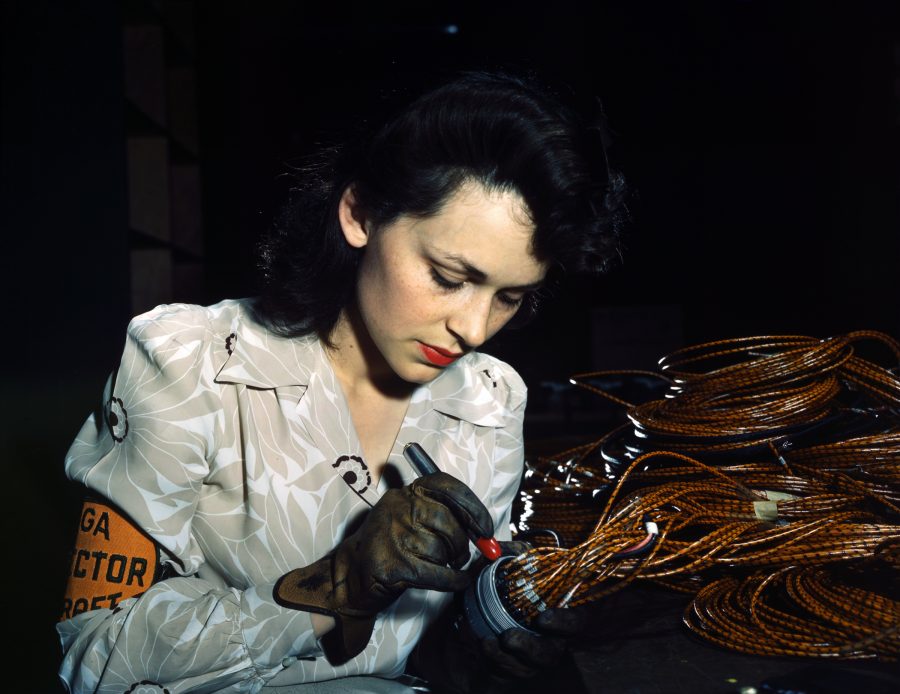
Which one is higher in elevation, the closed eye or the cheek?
the closed eye

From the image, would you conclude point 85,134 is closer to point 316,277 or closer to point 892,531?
point 316,277

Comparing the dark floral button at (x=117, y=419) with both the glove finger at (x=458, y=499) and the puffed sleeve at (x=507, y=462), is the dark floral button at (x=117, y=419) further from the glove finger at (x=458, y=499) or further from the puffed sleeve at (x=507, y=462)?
the puffed sleeve at (x=507, y=462)

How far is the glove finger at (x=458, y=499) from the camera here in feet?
3.07

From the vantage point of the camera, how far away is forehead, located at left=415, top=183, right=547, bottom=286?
105 centimetres

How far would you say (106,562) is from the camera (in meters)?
1.00

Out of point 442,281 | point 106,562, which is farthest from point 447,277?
point 106,562

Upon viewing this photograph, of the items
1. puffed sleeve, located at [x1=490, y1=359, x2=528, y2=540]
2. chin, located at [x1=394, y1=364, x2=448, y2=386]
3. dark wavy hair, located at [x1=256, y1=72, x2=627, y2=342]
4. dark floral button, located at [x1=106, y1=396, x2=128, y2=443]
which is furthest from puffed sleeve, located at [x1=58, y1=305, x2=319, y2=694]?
puffed sleeve, located at [x1=490, y1=359, x2=528, y2=540]

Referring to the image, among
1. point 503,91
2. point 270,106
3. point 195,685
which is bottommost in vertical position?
point 195,685

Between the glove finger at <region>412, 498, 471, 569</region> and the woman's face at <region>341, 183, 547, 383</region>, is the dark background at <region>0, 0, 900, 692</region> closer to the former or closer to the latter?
the woman's face at <region>341, 183, 547, 383</region>

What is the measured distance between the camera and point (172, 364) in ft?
3.59

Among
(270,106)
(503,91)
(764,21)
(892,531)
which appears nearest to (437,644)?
(892,531)

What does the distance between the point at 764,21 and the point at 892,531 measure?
2.15 metres

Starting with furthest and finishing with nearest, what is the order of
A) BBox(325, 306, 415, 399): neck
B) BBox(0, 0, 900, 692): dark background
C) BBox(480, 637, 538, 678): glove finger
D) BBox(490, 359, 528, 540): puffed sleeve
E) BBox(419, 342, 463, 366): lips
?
BBox(0, 0, 900, 692): dark background < BBox(490, 359, 528, 540): puffed sleeve < BBox(325, 306, 415, 399): neck < BBox(419, 342, 463, 366): lips < BBox(480, 637, 538, 678): glove finger

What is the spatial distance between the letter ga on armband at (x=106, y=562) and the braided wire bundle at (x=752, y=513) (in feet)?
1.77
